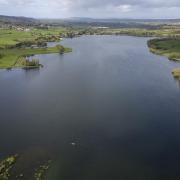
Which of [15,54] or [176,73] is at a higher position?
[15,54]

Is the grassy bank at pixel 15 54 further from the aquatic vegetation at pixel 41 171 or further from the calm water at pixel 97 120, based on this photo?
the aquatic vegetation at pixel 41 171

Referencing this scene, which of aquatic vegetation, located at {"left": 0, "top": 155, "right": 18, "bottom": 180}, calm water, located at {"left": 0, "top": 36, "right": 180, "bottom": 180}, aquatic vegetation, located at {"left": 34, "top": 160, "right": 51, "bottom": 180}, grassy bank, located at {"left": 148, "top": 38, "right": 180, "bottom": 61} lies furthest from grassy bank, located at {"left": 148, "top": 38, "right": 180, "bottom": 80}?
aquatic vegetation, located at {"left": 0, "top": 155, "right": 18, "bottom": 180}

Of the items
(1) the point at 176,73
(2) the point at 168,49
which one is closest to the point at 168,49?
(2) the point at 168,49

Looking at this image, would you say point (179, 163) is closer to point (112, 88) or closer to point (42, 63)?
point (112, 88)

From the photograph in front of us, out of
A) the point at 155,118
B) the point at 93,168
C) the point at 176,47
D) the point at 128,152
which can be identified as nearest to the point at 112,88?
the point at 155,118

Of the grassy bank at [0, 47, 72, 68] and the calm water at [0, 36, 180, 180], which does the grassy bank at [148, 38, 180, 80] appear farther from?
the grassy bank at [0, 47, 72, 68]

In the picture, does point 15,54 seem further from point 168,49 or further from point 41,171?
point 41,171
